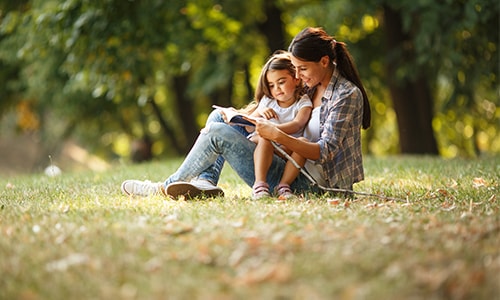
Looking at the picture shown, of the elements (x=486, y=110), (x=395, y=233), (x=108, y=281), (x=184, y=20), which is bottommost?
(x=486, y=110)

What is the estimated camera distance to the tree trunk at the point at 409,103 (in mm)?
12898

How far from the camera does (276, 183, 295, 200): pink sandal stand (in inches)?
206

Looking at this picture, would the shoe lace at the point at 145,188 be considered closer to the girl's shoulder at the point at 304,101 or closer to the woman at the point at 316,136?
the woman at the point at 316,136

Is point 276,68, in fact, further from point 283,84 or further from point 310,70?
point 310,70

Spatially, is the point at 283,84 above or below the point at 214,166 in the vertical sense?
above

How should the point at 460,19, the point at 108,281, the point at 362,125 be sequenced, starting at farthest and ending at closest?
1. the point at 460,19
2. the point at 362,125
3. the point at 108,281

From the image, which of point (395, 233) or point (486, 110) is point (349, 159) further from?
point (486, 110)

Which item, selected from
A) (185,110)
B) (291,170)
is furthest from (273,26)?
(291,170)

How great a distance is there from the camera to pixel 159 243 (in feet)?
11.7

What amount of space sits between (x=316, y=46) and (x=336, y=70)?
12.6 inches

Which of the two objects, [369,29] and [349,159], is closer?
[349,159]

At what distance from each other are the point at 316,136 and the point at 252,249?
2.17m

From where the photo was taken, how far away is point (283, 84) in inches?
216

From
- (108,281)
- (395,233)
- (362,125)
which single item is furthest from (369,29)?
(108,281)
